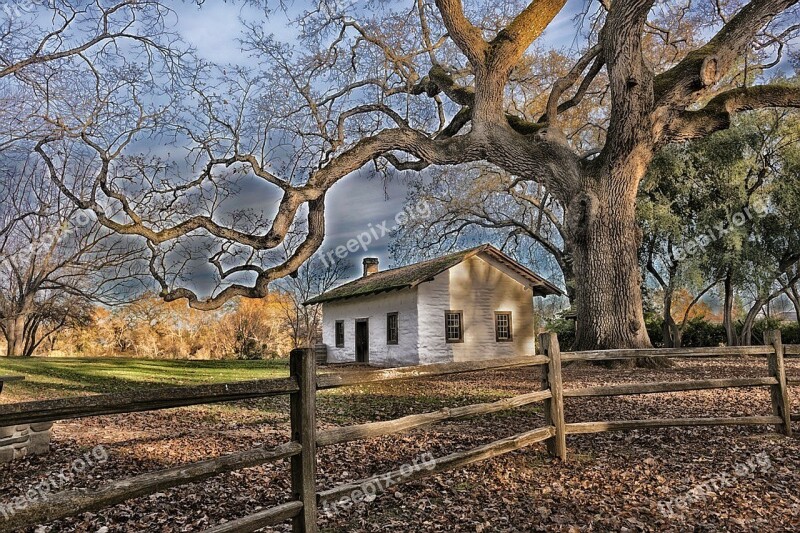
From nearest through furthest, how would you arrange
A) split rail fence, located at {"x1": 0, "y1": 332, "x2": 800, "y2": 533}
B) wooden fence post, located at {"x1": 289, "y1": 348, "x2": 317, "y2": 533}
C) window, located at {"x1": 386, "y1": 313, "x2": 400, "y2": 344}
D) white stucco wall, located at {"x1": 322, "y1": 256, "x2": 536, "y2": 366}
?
1. split rail fence, located at {"x1": 0, "y1": 332, "x2": 800, "y2": 533}
2. wooden fence post, located at {"x1": 289, "y1": 348, "x2": 317, "y2": 533}
3. white stucco wall, located at {"x1": 322, "y1": 256, "x2": 536, "y2": 366}
4. window, located at {"x1": 386, "y1": 313, "x2": 400, "y2": 344}

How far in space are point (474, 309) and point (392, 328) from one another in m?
3.60

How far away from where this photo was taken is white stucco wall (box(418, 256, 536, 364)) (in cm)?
2172

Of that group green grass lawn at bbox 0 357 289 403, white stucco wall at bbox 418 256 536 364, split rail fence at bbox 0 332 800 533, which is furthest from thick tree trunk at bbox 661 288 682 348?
split rail fence at bbox 0 332 800 533

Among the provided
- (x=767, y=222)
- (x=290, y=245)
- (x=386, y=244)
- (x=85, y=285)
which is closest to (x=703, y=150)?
(x=767, y=222)

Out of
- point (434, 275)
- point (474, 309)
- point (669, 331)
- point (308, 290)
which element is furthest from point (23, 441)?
point (669, 331)

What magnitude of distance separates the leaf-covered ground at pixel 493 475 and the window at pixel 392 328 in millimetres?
13436

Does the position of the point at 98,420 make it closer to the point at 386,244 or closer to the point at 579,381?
the point at 579,381

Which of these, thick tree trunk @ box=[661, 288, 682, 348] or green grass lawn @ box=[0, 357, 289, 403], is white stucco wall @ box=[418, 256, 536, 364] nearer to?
green grass lawn @ box=[0, 357, 289, 403]

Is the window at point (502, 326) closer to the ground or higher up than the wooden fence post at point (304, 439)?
higher up

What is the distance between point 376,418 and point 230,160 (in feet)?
29.6

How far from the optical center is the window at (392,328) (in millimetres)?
23000

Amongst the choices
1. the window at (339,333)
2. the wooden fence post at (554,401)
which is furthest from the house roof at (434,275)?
the wooden fence post at (554,401)

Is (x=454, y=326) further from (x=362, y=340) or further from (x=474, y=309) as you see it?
(x=362, y=340)

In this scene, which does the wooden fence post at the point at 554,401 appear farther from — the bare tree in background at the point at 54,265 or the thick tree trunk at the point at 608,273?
the bare tree in background at the point at 54,265
